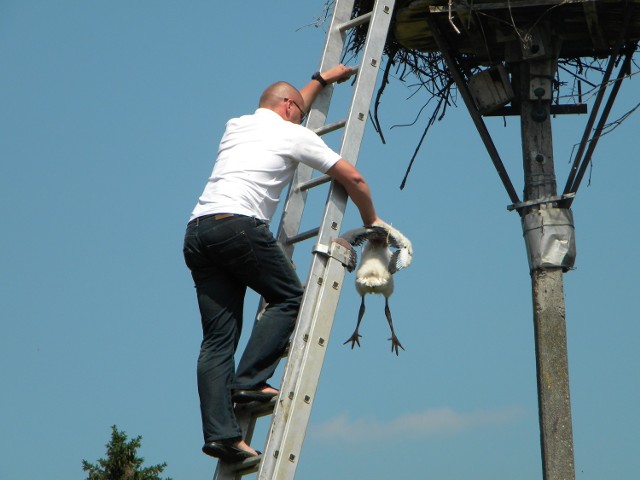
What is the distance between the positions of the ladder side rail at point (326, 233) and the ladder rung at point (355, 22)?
13 cm

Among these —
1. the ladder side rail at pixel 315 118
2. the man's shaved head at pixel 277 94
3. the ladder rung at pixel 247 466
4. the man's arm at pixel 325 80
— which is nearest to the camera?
the ladder rung at pixel 247 466

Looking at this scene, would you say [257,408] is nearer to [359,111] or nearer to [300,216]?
[300,216]

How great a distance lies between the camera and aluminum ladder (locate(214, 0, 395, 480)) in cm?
452

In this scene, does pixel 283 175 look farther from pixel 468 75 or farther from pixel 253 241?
pixel 468 75

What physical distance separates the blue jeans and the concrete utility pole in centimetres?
260

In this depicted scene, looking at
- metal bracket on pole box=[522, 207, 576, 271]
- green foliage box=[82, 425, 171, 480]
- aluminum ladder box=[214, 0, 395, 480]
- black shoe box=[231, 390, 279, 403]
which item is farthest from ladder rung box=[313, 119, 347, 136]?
green foliage box=[82, 425, 171, 480]

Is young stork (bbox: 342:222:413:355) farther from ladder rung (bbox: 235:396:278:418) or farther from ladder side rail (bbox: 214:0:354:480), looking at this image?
ladder rung (bbox: 235:396:278:418)

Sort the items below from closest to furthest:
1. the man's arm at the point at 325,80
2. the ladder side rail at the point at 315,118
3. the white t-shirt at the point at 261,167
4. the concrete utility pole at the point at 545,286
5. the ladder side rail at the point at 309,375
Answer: the ladder side rail at the point at 309,375, the white t-shirt at the point at 261,167, the ladder side rail at the point at 315,118, the man's arm at the point at 325,80, the concrete utility pole at the point at 545,286

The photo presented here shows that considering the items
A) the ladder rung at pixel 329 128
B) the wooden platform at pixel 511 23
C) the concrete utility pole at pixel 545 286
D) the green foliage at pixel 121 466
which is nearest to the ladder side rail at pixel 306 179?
the ladder rung at pixel 329 128

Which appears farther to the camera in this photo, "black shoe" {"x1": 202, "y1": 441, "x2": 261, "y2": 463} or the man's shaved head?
the man's shaved head

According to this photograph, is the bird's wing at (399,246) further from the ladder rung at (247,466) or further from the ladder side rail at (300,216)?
the ladder rung at (247,466)

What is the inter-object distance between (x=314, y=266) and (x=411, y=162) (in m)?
3.69

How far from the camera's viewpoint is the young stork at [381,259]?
5.00 metres

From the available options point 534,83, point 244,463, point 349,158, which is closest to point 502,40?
point 534,83
